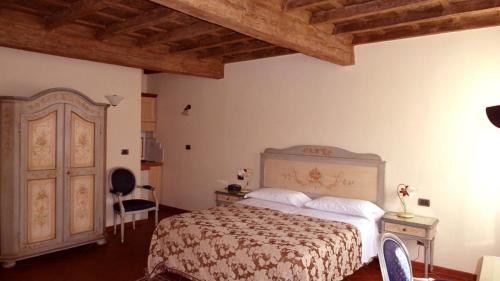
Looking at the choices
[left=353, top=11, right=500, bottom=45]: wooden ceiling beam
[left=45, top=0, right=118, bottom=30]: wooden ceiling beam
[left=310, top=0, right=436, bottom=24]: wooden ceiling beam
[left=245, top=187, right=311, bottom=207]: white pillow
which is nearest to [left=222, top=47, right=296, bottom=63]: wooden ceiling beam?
[left=353, top=11, right=500, bottom=45]: wooden ceiling beam

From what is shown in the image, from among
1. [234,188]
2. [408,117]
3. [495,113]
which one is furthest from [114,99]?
[495,113]

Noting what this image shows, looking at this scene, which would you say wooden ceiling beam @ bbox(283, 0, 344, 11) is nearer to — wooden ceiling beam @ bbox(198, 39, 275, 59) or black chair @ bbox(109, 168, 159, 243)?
wooden ceiling beam @ bbox(198, 39, 275, 59)

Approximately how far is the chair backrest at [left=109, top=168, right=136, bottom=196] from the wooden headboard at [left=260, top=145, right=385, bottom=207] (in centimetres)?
183

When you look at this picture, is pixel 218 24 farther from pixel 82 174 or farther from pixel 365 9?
pixel 82 174

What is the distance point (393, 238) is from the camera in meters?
2.20

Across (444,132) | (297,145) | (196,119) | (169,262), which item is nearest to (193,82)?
(196,119)

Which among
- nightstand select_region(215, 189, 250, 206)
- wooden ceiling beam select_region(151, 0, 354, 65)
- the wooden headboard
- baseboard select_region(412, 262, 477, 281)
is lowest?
baseboard select_region(412, 262, 477, 281)

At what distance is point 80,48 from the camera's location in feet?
13.1

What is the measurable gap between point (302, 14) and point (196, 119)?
3.08 m

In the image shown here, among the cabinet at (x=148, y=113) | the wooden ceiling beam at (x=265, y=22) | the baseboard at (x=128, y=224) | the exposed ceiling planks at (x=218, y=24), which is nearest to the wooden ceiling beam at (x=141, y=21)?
the exposed ceiling planks at (x=218, y=24)

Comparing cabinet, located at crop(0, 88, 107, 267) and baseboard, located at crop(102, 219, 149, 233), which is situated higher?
cabinet, located at crop(0, 88, 107, 267)

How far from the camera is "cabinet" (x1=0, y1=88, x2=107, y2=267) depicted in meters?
3.77

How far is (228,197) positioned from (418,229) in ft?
8.01

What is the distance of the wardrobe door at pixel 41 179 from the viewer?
12.6ft
